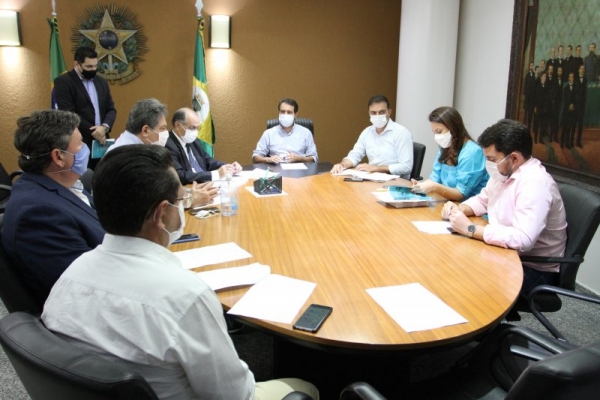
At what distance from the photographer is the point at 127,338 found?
910 mm

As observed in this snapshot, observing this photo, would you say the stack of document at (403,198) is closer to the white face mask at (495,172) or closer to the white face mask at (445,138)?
the white face mask at (495,172)

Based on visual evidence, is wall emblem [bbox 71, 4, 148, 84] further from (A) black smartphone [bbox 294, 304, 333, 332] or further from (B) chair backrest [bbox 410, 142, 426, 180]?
(A) black smartphone [bbox 294, 304, 333, 332]

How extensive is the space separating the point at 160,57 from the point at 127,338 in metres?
5.08

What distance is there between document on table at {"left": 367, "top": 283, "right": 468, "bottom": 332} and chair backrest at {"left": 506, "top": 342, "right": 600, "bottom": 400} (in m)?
0.46

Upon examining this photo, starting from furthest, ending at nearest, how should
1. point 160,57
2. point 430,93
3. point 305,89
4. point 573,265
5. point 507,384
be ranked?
point 305,89 < point 160,57 < point 430,93 < point 573,265 < point 507,384

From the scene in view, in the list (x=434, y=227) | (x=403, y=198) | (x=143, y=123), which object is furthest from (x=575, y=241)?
(x=143, y=123)

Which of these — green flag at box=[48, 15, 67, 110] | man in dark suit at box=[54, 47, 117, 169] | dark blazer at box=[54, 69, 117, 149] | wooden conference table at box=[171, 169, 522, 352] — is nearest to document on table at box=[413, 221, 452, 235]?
wooden conference table at box=[171, 169, 522, 352]

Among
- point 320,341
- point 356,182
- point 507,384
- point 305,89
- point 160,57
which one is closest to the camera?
point 320,341

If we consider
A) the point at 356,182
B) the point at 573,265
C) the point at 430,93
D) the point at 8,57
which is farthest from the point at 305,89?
the point at 573,265

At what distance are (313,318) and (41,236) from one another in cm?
92

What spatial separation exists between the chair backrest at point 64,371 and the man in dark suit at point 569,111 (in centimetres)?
342

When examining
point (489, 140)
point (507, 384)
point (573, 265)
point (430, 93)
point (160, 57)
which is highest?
point (160, 57)

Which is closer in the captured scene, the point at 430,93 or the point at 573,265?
the point at 573,265

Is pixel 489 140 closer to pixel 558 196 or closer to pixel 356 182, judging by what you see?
pixel 558 196
